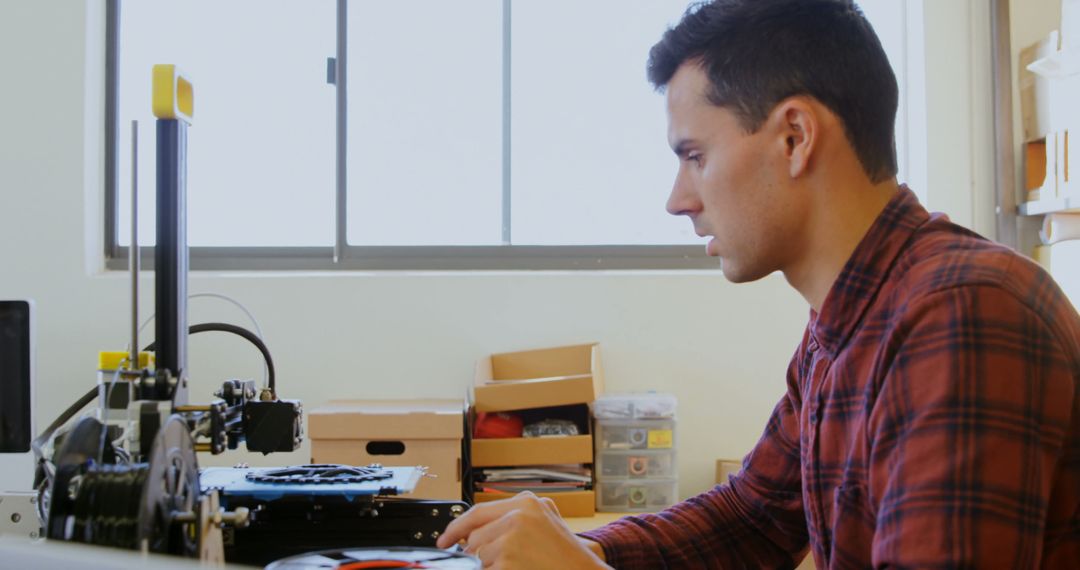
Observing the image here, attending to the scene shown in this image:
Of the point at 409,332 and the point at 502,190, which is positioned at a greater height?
the point at 502,190

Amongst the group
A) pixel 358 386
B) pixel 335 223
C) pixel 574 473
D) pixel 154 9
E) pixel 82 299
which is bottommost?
pixel 574 473

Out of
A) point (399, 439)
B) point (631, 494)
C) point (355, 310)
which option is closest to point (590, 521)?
point (631, 494)

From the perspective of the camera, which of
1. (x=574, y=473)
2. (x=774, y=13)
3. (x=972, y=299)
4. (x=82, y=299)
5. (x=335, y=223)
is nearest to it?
(x=972, y=299)

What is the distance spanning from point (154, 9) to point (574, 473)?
1.86 meters

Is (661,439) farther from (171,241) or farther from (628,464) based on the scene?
(171,241)

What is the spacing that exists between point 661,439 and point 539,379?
13.3 inches

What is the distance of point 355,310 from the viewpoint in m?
2.82

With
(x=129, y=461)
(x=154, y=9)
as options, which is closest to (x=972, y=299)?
(x=129, y=461)

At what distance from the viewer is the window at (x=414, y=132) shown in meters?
2.96

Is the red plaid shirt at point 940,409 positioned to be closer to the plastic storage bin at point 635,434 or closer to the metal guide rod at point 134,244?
the metal guide rod at point 134,244

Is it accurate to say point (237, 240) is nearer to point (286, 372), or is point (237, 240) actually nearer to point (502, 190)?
point (286, 372)

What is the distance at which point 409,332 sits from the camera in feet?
9.25

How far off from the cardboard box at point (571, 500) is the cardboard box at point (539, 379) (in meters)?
0.21

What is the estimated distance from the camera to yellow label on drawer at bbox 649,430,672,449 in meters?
2.50
